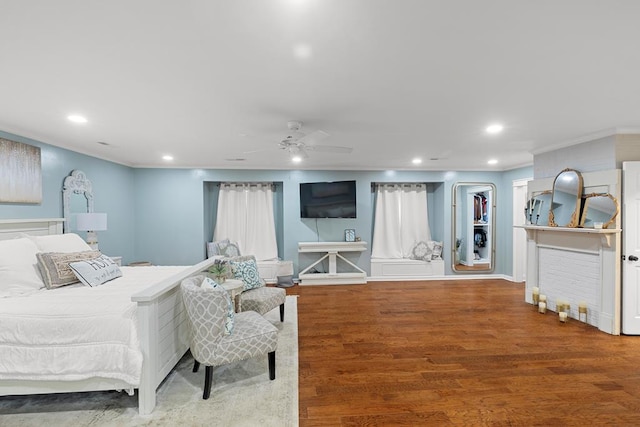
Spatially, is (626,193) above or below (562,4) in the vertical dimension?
below

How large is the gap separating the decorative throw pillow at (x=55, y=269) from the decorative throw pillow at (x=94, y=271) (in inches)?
2.6

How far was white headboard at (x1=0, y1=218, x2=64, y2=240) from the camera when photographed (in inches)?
125

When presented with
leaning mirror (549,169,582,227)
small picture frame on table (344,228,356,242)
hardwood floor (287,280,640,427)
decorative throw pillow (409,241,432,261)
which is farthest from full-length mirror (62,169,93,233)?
leaning mirror (549,169,582,227)

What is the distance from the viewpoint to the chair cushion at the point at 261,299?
11.4 feet

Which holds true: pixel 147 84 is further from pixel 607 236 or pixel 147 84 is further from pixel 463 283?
pixel 463 283

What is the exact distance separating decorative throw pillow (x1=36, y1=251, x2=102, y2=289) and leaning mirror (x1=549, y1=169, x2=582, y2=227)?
581 centimetres

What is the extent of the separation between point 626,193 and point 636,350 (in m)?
1.72

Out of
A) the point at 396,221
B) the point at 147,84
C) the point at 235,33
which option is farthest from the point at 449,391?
the point at 396,221

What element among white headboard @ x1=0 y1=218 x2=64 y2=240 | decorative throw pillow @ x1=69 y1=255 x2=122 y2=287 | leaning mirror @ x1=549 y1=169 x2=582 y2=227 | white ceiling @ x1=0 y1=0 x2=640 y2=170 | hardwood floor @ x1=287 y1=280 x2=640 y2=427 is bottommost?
hardwood floor @ x1=287 y1=280 x2=640 y2=427

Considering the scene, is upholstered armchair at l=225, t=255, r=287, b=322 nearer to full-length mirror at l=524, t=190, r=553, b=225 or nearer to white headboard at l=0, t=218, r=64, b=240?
white headboard at l=0, t=218, r=64, b=240

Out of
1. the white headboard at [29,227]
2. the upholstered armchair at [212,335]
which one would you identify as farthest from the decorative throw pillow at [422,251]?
the white headboard at [29,227]

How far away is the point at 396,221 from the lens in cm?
677

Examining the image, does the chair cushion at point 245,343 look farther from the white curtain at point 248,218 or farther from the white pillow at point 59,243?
A: the white curtain at point 248,218

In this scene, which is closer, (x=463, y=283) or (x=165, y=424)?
(x=165, y=424)
